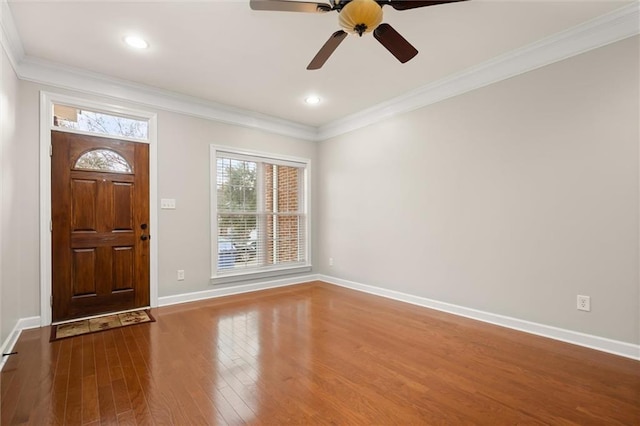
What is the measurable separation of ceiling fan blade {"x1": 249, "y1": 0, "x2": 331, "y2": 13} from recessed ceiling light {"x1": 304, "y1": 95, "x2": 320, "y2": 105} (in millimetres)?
2077

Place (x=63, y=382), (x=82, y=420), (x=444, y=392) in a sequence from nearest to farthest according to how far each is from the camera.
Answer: (x=82, y=420), (x=444, y=392), (x=63, y=382)

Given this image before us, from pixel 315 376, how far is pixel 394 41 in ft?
8.35

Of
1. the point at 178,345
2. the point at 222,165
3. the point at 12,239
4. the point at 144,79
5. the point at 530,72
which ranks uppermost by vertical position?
the point at 144,79

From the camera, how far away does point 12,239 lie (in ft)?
9.45

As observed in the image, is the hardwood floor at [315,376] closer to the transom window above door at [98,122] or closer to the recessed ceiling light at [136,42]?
the transom window above door at [98,122]

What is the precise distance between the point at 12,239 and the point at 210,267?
6.78ft

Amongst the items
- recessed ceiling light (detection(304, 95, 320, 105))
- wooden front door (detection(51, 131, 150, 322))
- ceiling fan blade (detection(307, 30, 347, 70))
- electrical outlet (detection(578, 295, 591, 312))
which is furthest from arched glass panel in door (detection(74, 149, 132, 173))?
electrical outlet (detection(578, 295, 591, 312))

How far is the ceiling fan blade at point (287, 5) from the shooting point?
189 cm

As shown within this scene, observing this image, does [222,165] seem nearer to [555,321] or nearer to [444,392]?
[444,392]

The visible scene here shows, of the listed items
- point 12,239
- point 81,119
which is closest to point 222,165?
point 81,119

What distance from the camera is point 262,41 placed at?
2.79m

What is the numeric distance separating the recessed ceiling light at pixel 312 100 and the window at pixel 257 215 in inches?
48.4

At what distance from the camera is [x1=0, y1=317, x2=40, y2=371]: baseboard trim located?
2.46 meters

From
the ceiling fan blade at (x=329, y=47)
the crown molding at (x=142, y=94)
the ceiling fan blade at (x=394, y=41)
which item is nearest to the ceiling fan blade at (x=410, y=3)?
the ceiling fan blade at (x=394, y=41)
